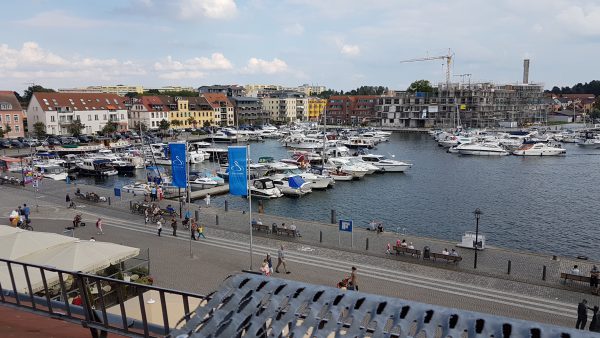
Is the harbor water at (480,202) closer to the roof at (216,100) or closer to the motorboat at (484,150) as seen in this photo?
the motorboat at (484,150)

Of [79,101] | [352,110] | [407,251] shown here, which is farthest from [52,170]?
[352,110]

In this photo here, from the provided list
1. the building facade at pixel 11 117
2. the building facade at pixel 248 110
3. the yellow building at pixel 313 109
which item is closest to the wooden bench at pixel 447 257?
the building facade at pixel 11 117

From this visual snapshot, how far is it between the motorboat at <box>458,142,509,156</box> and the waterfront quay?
5593cm

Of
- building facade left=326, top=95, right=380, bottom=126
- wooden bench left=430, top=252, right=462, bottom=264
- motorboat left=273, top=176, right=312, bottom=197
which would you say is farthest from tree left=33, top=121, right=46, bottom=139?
building facade left=326, top=95, right=380, bottom=126

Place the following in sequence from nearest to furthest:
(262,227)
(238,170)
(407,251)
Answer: (238,170) → (407,251) → (262,227)

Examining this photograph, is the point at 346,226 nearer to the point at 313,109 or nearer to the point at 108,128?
the point at 108,128

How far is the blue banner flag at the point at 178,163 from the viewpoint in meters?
26.1

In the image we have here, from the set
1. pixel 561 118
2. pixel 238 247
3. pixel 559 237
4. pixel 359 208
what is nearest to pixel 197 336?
pixel 238 247

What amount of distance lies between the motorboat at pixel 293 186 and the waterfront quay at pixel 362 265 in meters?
12.5

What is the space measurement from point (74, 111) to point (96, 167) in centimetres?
4467

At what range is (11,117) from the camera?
8906 cm

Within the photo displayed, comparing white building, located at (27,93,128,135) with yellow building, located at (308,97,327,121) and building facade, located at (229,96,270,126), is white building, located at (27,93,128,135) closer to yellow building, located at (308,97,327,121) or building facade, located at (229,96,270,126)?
building facade, located at (229,96,270,126)

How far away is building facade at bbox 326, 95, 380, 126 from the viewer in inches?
5832

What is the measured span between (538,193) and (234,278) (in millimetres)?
48318
